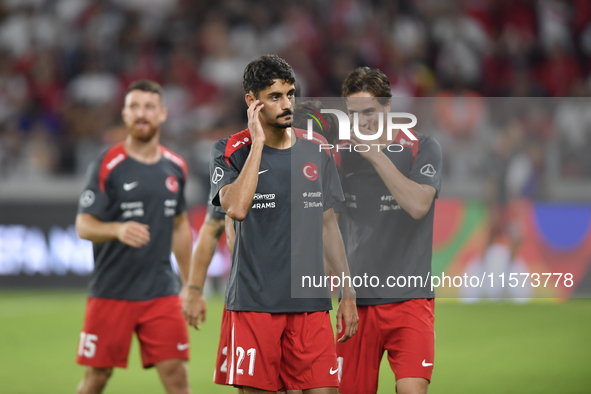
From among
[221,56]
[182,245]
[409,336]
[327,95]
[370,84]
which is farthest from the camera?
[221,56]

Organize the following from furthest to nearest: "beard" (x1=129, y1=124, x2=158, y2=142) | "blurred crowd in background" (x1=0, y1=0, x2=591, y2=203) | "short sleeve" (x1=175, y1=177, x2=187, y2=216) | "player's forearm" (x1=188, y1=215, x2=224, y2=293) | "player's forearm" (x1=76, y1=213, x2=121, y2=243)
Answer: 1. "blurred crowd in background" (x1=0, y1=0, x2=591, y2=203)
2. "short sleeve" (x1=175, y1=177, x2=187, y2=216)
3. "beard" (x1=129, y1=124, x2=158, y2=142)
4. "player's forearm" (x1=76, y1=213, x2=121, y2=243)
5. "player's forearm" (x1=188, y1=215, x2=224, y2=293)

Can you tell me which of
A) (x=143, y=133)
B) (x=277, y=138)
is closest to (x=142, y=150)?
(x=143, y=133)

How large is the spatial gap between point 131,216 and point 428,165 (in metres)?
2.42

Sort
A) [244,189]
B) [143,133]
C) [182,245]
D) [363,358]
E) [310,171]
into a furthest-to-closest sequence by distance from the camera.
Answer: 1. [182,245]
2. [143,133]
3. [363,358]
4. [310,171]
5. [244,189]

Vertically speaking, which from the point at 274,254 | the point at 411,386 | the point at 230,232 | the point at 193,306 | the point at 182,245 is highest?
the point at 182,245

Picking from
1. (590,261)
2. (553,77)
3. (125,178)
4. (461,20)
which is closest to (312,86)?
(461,20)

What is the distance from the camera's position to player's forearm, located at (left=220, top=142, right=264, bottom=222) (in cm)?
387

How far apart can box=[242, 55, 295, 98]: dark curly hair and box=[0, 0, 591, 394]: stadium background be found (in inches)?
35.1

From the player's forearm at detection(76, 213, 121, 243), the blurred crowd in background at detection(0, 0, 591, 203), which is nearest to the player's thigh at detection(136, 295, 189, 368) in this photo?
the player's forearm at detection(76, 213, 121, 243)

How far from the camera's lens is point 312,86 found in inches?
583

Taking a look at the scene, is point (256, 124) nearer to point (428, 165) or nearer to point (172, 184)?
point (428, 165)

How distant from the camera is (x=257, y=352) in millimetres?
3996

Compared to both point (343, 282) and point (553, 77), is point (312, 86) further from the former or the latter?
point (343, 282)

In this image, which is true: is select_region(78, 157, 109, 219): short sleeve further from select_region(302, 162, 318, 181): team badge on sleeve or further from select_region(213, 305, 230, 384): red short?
select_region(302, 162, 318, 181): team badge on sleeve
